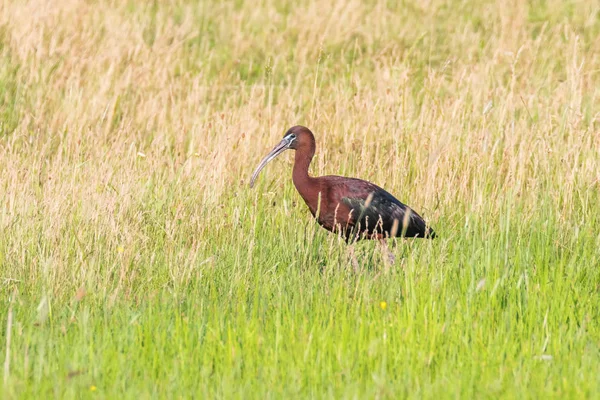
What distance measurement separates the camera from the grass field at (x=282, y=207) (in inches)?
168

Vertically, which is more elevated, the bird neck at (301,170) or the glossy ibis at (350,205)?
the bird neck at (301,170)

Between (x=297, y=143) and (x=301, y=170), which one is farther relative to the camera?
(x=297, y=143)

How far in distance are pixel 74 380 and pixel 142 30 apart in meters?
7.08

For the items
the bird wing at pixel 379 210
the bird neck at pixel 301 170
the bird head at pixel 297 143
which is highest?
the bird head at pixel 297 143

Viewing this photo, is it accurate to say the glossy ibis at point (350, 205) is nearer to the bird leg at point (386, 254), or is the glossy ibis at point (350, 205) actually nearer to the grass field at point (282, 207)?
the bird leg at point (386, 254)

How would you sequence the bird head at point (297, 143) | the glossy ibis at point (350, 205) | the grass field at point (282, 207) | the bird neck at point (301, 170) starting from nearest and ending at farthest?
the grass field at point (282, 207) < the glossy ibis at point (350, 205) < the bird neck at point (301, 170) < the bird head at point (297, 143)

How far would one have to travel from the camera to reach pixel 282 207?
671cm

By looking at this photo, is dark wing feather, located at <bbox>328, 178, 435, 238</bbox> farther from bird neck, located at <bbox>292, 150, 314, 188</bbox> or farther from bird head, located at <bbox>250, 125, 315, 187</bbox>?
bird head, located at <bbox>250, 125, 315, 187</bbox>

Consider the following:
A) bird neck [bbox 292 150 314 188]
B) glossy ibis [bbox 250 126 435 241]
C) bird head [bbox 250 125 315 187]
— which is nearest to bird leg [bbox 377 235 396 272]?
glossy ibis [bbox 250 126 435 241]

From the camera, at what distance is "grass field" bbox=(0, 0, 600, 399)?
4.28 m

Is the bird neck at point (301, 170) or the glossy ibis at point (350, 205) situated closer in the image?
the glossy ibis at point (350, 205)

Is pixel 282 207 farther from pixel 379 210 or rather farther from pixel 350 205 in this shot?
pixel 379 210

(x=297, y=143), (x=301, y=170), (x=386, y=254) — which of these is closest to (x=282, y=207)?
(x=301, y=170)

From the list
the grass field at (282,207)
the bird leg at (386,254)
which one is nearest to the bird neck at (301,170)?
the grass field at (282,207)
